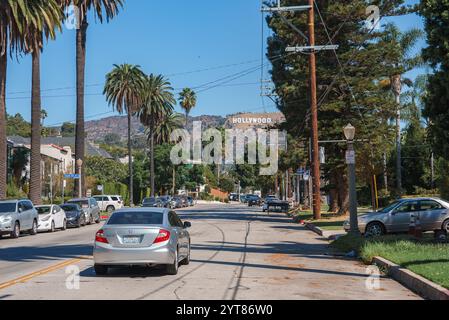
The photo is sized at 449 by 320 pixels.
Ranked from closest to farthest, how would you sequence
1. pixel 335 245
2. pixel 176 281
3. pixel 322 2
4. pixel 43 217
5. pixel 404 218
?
pixel 176 281, pixel 335 245, pixel 404 218, pixel 43 217, pixel 322 2

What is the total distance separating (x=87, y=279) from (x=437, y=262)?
24.6 ft

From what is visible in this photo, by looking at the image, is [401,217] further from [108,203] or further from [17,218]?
[108,203]

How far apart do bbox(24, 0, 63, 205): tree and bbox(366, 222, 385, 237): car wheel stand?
76.0 ft

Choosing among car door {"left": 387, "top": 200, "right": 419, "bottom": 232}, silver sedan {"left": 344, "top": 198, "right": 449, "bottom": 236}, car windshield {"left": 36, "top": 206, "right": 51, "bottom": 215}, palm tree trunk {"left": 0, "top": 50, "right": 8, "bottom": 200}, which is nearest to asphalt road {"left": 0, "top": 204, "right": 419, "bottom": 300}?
silver sedan {"left": 344, "top": 198, "right": 449, "bottom": 236}

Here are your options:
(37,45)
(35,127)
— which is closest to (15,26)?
(37,45)

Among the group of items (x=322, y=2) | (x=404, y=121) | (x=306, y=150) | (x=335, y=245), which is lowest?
(x=335, y=245)

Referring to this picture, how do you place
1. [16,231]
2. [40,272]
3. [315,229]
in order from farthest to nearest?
[315,229]
[16,231]
[40,272]

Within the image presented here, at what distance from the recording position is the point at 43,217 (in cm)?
3269

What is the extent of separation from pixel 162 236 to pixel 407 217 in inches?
524

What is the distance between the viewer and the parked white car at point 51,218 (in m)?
32.7

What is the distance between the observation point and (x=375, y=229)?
24422mm

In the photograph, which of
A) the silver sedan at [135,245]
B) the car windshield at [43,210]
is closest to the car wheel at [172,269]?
the silver sedan at [135,245]
